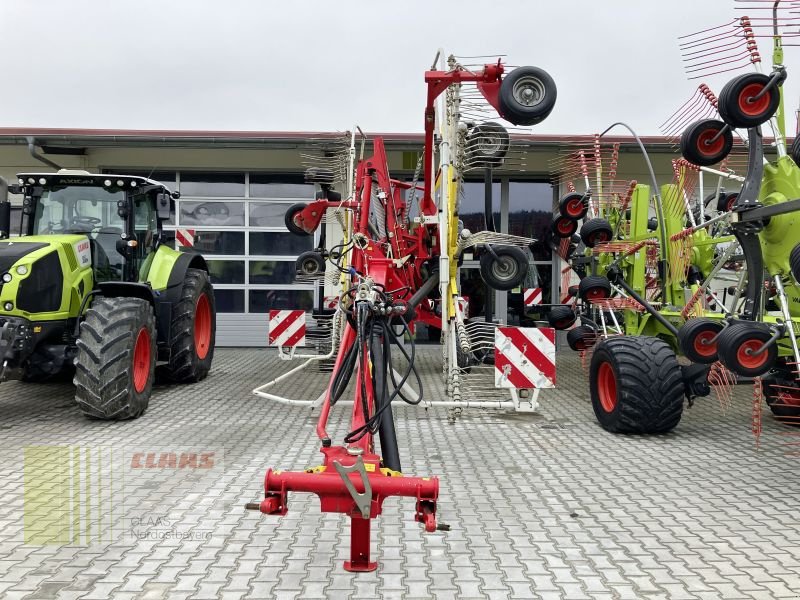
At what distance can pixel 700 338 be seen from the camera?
4.65 meters

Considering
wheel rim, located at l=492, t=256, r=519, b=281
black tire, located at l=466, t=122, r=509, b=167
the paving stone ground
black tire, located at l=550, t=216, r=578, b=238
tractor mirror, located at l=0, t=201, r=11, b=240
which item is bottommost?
the paving stone ground

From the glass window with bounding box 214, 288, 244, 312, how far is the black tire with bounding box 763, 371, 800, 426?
9.46 meters

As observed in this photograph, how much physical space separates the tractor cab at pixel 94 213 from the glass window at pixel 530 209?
8.20 m

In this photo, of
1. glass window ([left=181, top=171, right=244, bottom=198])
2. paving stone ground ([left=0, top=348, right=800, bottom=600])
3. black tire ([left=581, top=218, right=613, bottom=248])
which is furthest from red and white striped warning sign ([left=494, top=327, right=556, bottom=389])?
glass window ([left=181, top=171, right=244, bottom=198])

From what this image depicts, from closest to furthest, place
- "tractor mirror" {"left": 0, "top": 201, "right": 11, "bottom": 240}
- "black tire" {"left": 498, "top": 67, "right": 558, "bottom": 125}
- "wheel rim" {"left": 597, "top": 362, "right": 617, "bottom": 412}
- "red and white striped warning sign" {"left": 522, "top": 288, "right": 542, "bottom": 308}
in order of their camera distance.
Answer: "black tire" {"left": 498, "top": 67, "right": 558, "bottom": 125} → "wheel rim" {"left": 597, "top": 362, "right": 617, "bottom": 412} → "tractor mirror" {"left": 0, "top": 201, "right": 11, "bottom": 240} → "red and white striped warning sign" {"left": 522, "top": 288, "right": 542, "bottom": 308}

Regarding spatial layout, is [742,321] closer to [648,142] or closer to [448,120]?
[448,120]

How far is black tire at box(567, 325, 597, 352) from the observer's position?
9.08 meters

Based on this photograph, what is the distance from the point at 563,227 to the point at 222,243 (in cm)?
712

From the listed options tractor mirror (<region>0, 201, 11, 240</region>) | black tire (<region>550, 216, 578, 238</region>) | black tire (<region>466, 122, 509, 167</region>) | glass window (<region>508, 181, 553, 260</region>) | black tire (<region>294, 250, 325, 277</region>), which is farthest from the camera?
glass window (<region>508, 181, 553, 260</region>)

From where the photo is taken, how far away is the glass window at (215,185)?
1309 cm

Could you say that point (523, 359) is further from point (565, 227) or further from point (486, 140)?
point (565, 227)

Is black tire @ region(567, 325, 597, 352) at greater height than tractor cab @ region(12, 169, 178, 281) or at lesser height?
lesser

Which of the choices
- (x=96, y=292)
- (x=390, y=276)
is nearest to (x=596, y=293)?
(x=390, y=276)

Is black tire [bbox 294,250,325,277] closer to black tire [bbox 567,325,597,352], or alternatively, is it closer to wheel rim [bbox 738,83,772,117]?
black tire [bbox 567,325,597,352]
